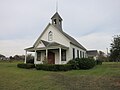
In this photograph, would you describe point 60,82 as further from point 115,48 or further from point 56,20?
point 115,48

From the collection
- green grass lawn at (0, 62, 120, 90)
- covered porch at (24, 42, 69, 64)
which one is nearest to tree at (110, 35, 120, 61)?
covered porch at (24, 42, 69, 64)

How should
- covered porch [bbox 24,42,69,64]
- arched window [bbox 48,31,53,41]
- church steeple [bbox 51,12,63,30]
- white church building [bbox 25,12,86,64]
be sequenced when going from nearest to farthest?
white church building [bbox 25,12,86,64], covered porch [bbox 24,42,69,64], arched window [bbox 48,31,53,41], church steeple [bbox 51,12,63,30]

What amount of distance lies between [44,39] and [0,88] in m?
19.0

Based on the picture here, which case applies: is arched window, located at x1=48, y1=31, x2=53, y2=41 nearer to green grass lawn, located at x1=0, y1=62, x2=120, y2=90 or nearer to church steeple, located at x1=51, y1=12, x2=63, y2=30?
church steeple, located at x1=51, y1=12, x2=63, y2=30

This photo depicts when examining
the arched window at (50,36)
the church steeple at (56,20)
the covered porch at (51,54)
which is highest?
the church steeple at (56,20)

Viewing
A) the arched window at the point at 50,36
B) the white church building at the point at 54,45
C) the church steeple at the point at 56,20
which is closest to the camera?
the white church building at the point at 54,45

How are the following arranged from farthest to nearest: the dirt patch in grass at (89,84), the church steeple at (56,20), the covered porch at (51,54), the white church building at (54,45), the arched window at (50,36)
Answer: the church steeple at (56,20)
the arched window at (50,36)
the covered porch at (51,54)
the white church building at (54,45)
the dirt patch in grass at (89,84)

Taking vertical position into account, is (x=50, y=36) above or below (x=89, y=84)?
above

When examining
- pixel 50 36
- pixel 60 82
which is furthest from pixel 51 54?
pixel 60 82

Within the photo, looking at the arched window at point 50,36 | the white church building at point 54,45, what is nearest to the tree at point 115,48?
the white church building at point 54,45

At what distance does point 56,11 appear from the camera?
104 feet

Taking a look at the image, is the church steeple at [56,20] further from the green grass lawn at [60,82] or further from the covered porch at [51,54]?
the green grass lawn at [60,82]

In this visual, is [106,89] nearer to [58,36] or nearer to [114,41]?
[58,36]

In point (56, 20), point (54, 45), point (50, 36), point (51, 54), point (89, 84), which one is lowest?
point (89, 84)
